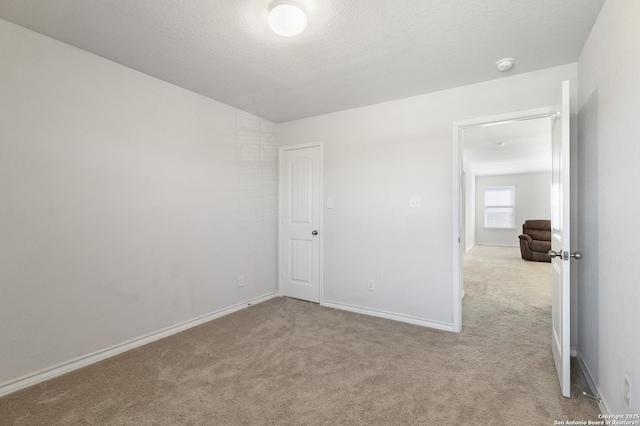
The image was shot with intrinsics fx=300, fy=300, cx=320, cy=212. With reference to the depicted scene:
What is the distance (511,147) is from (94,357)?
6882 millimetres

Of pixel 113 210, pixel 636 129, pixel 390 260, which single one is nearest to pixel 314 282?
pixel 390 260

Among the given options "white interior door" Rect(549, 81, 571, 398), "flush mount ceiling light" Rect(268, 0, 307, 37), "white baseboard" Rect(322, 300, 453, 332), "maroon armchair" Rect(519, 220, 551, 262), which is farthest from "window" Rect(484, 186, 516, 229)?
"flush mount ceiling light" Rect(268, 0, 307, 37)

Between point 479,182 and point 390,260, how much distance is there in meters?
8.30

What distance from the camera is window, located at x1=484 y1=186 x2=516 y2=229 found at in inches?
379

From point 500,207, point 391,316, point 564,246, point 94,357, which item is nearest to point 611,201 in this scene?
point 564,246

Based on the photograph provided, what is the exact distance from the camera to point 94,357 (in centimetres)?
236

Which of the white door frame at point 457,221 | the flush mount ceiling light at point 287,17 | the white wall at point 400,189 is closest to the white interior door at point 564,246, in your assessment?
the white wall at point 400,189

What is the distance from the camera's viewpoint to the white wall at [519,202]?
9.05 m

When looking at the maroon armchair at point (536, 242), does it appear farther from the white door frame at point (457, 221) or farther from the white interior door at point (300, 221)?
the white interior door at point (300, 221)

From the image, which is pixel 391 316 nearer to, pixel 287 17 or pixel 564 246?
pixel 564 246

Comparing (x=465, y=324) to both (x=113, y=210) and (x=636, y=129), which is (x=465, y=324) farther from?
(x=113, y=210)

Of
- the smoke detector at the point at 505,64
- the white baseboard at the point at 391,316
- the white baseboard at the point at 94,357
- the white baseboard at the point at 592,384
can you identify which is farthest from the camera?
the white baseboard at the point at 391,316

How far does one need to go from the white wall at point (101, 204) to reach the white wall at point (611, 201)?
3.23m

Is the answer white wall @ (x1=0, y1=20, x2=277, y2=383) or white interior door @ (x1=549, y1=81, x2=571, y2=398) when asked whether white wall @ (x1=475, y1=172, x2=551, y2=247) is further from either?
white wall @ (x1=0, y1=20, x2=277, y2=383)
